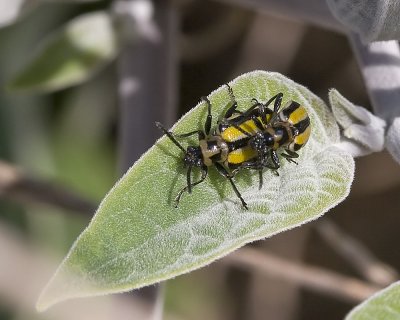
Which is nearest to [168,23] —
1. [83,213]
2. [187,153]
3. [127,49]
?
[127,49]

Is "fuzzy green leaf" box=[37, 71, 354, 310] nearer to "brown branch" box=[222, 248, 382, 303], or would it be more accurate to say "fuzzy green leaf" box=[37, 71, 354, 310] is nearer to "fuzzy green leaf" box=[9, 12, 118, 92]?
"fuzzy green leaf" box=[9, 12, 118, 92]

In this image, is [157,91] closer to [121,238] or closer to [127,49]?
[127,49]

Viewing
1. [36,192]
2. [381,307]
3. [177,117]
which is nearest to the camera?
[381,307]

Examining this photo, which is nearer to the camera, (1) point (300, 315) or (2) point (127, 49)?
(2) point (127, 49)

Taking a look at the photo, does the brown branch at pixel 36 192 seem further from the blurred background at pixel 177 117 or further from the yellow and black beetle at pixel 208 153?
the yellow and black beetle at pixel 208 153

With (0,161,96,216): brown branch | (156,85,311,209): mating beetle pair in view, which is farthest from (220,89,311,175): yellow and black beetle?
(0,161,96,216): brown branch

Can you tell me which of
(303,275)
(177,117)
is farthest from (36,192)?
(303,275)

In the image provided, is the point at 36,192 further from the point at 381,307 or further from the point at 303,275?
the point at 381,307
